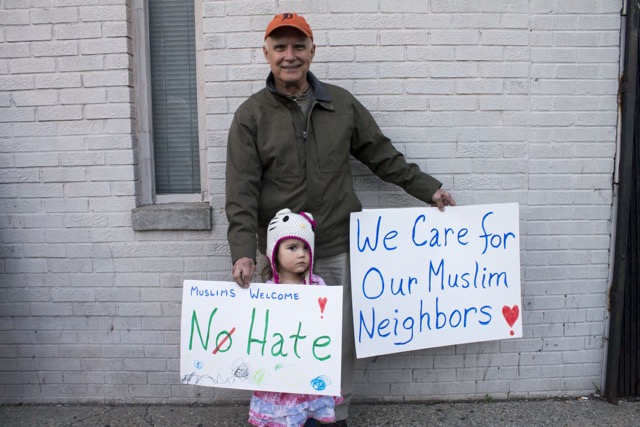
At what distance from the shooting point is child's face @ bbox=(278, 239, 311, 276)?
243 centimetres

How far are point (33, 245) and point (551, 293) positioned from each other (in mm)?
3067

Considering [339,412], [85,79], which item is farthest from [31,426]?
[85,79]

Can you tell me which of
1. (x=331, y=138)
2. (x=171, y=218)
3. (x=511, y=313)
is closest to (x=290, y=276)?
(x=331, y=138)

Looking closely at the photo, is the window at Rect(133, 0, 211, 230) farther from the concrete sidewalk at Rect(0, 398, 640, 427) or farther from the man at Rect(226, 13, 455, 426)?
the concrete sidewalk at Rect(0, 398, 640, 427)

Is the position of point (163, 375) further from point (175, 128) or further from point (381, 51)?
point (381, 51)

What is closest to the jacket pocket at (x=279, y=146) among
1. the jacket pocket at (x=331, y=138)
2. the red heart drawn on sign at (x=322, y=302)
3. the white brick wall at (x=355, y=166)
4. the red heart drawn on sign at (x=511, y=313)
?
the jacket pocket at (x=331, y=138)

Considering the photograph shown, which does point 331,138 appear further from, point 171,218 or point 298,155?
point 171,218

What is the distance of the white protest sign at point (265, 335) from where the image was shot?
8.05 ft

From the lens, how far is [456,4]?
3049 mm

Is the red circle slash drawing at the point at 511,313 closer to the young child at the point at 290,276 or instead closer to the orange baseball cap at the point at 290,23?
the young child at the point at 290,276

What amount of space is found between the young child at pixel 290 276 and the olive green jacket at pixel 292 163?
16 cm

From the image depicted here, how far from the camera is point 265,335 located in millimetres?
2482

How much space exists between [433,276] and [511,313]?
0.52 meters

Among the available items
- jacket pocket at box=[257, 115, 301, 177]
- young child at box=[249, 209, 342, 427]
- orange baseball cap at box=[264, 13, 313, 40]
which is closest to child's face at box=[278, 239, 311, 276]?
young child at box=[249, 209, 342, 427]
